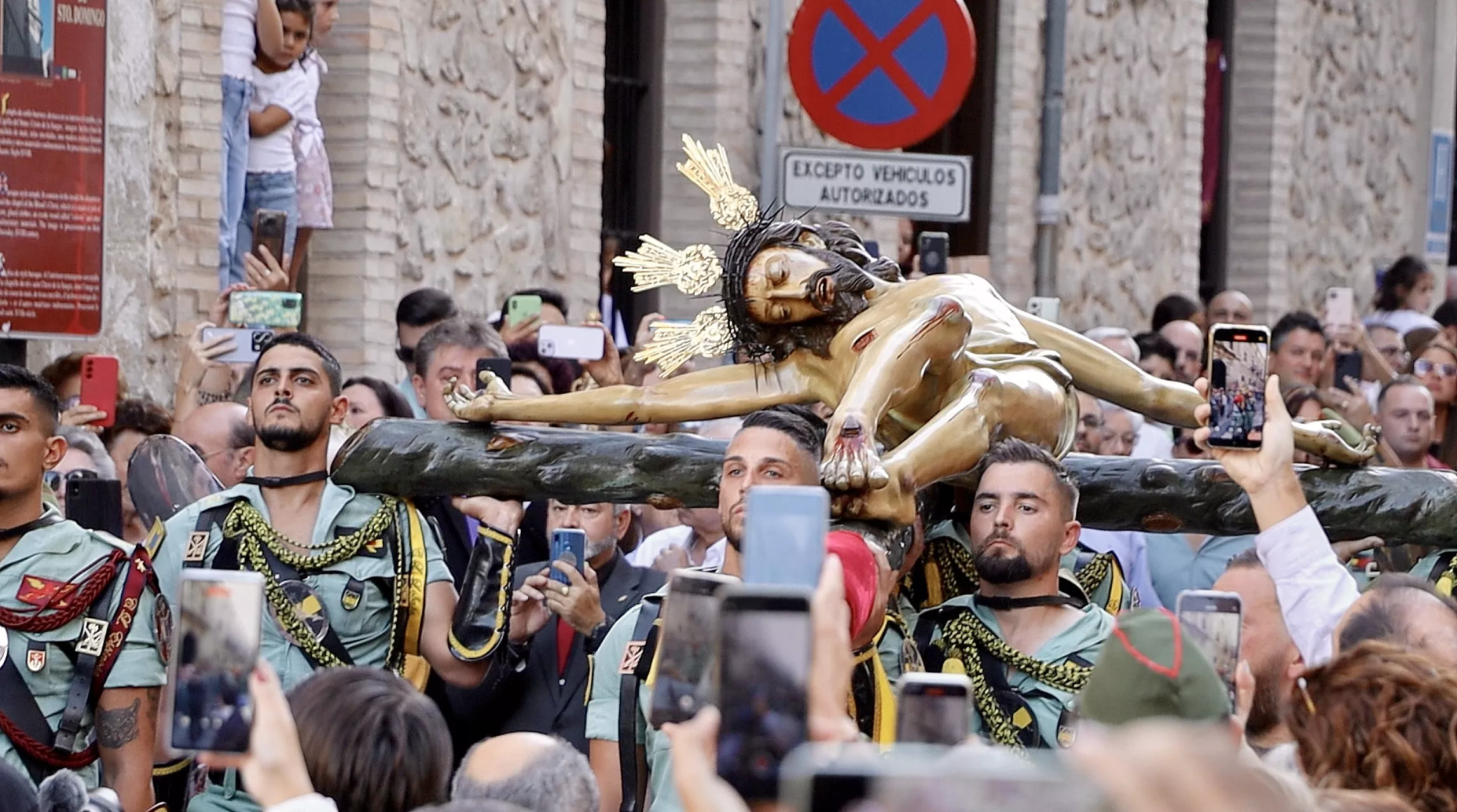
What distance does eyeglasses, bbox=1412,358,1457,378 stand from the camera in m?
10.6

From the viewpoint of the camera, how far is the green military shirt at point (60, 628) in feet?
18.2

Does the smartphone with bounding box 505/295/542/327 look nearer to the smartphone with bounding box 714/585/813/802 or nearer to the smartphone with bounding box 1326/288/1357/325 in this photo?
the smartphone with bounding box 1326/288/1357/325

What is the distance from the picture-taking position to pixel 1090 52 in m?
16.0

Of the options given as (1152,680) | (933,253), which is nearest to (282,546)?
(1152,680)

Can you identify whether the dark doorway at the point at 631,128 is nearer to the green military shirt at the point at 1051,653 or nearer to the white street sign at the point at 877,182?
the white street sign at the point at 877,182

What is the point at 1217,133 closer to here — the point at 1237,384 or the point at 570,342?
the point at 570,342

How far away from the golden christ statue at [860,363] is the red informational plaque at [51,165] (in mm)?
2788

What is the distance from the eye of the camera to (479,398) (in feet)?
19.8

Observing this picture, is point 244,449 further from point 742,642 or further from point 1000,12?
point 1000,12

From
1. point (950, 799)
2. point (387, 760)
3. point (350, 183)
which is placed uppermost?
point (350, 183)

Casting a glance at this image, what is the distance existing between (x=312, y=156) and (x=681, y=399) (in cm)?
465

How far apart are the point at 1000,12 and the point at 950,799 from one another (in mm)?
13421

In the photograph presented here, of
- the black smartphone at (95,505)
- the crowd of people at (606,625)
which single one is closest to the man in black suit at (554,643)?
the crowd of people at (606,625)

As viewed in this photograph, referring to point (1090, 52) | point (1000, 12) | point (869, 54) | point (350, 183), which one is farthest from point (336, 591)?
point (1090, 52)
